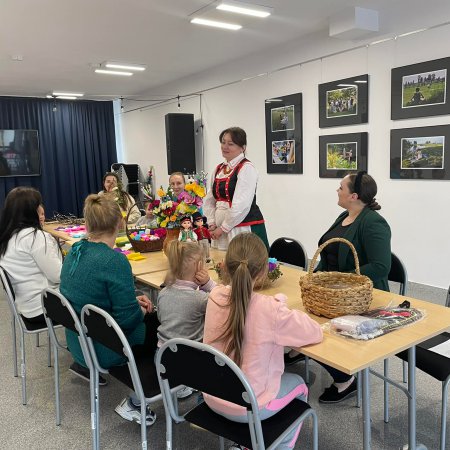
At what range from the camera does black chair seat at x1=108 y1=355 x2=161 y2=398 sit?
1725 mm

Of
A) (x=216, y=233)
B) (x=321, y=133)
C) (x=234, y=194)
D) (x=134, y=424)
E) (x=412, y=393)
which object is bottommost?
(x=134, y=424)

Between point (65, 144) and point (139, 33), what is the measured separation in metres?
4.86

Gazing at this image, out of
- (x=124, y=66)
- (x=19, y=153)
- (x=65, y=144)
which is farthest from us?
(x=65, y=144)

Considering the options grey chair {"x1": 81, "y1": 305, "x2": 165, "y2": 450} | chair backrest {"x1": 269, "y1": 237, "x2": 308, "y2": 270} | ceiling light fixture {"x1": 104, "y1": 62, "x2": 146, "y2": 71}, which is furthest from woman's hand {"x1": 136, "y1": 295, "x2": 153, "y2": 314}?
ceiling light fixture {"x1": 104, "y1": 62, "x2": 146, "y2": 71}

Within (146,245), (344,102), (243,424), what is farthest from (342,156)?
(243,424)

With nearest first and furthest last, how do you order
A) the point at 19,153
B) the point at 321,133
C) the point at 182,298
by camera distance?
the point at 182,298, the point at 321,133, the point at 19,153

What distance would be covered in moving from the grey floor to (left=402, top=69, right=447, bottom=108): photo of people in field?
2.40 meters

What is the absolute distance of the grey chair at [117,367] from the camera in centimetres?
161

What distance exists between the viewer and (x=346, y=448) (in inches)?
77.5

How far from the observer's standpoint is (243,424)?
1.48m

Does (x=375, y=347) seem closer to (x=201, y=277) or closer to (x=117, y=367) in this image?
(x=201, y=277)

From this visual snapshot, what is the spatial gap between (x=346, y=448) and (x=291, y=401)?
2.09 ft

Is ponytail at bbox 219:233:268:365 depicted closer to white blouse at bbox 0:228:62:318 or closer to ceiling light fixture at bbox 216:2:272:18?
white blouse at bbox 0:228:62:318

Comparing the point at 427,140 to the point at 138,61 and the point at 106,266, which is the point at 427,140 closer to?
the point at 106,266
